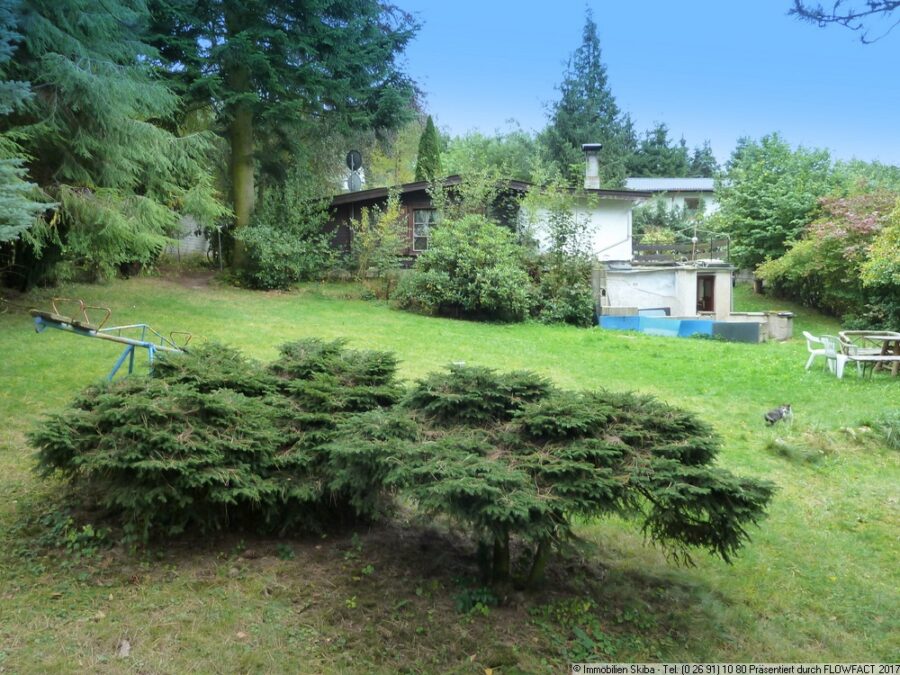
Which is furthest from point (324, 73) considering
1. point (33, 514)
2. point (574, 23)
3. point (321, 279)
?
point (574, 23)

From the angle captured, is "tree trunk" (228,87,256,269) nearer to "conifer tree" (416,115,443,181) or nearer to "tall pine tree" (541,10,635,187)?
"conifer tree" (416,115,443,181)

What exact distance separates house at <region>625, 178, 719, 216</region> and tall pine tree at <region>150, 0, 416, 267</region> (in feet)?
58.4

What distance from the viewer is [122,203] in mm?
9773

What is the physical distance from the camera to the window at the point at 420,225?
18.3 meters

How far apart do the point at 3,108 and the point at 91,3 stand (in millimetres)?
5037

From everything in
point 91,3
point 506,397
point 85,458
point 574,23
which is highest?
point 574,23

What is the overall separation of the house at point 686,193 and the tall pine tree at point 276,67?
17.8m

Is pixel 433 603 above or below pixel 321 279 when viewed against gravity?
below

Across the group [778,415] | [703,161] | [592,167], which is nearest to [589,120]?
[703,161]

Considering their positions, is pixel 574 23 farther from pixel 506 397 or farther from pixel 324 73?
pixel 506 397

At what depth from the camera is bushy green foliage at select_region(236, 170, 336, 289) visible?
591 inches

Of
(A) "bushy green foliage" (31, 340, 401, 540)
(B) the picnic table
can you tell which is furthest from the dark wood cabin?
(A) "bushy green foliage" (31, 340, 401, 540)

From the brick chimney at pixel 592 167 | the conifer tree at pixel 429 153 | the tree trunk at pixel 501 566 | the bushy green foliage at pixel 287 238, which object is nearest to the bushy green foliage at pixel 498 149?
the conifer tree at pixel 429 153

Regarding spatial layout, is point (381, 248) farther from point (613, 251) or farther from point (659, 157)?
point (659, 157)
